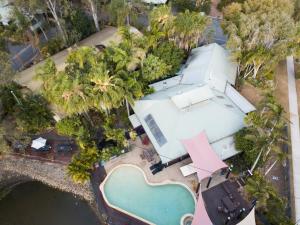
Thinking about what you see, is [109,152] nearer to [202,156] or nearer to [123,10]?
[202,156]

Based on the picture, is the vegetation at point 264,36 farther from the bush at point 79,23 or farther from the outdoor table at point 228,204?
the bush at point 79,23

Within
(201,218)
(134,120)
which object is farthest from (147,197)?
(134,120)

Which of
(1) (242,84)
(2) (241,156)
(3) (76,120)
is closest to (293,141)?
(2) (241,156)

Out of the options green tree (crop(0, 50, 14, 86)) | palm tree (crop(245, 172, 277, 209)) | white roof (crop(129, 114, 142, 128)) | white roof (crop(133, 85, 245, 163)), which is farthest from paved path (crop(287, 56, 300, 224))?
green tree (crop(0, 50, 14, 86))

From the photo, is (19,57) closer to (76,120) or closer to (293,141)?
(76,120)

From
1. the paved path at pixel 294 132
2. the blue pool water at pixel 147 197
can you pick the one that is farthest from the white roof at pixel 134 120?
the paved path at pixel 294 132
